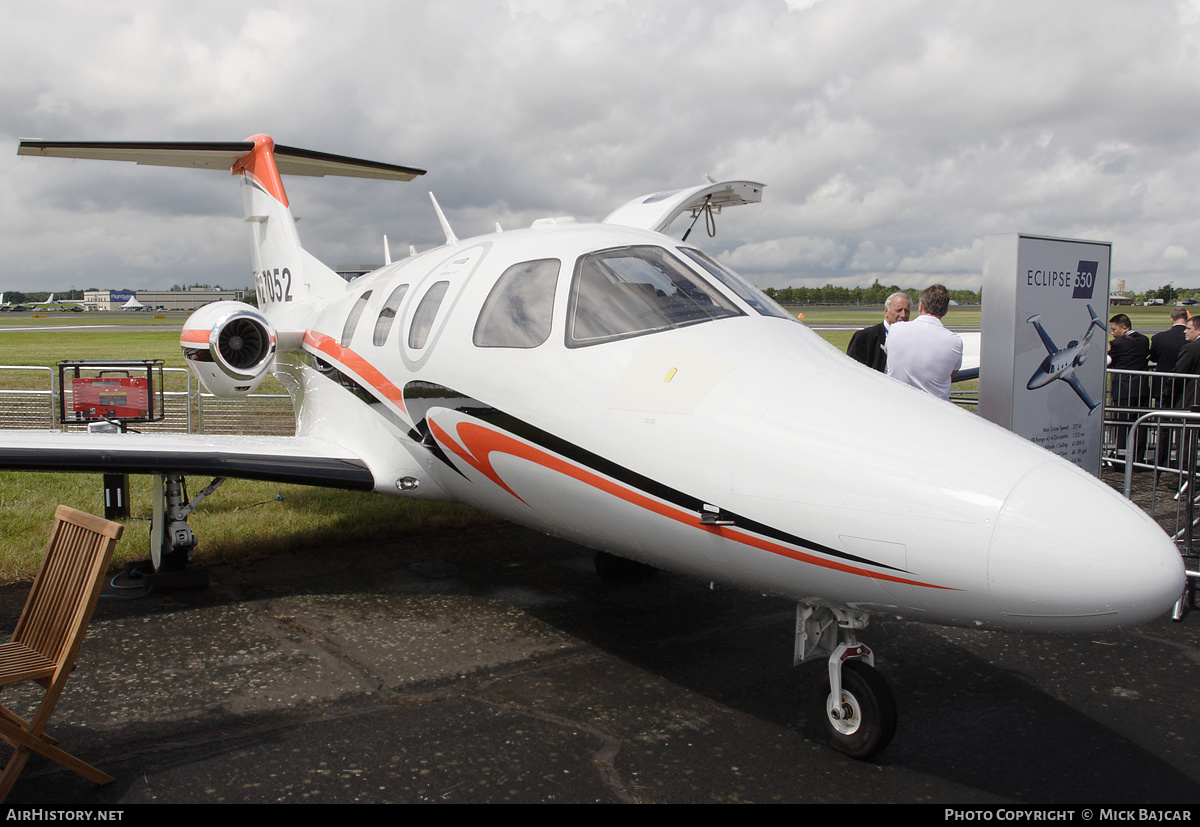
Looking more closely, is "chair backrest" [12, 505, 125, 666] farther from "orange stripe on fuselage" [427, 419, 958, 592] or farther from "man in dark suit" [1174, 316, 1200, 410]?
"man in dark suit" [1174, 316, 1200, 410]

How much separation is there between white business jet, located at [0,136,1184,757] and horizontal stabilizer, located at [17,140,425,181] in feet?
13.9

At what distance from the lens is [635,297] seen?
14.2 feet

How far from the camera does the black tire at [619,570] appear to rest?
651 centimetres

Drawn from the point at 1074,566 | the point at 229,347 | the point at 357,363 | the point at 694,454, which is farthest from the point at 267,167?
the point at 1074,566

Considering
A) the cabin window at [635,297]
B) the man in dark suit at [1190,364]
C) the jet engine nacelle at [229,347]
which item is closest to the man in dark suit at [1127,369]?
the man in dark suit at [1190,364]

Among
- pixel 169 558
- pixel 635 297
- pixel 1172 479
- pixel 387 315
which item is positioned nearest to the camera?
pixel 635 297

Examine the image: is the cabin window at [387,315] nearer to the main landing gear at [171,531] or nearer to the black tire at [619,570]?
the main landing gear at [171,531]

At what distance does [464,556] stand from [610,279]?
3.74 meters

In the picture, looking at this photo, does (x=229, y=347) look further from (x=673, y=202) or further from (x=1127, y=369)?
(x=1127, y=369)

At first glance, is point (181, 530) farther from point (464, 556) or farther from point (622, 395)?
point (622, 395)

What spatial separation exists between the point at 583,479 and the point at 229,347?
460cm

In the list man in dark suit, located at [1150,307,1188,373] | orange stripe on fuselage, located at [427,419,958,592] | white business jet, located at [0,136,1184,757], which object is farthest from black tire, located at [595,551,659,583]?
man in dark suit, located at [1150,307,1188,373]

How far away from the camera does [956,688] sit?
4.59 metres

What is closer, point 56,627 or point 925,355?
point 56,627
